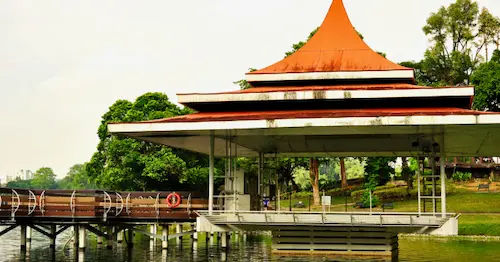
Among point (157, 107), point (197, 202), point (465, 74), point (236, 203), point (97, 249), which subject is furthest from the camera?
point (465, 74)

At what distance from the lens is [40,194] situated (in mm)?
36375

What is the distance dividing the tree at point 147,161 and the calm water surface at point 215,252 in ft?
46.0

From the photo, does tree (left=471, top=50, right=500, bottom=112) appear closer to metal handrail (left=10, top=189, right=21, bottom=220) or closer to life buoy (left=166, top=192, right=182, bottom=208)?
life buoy (left=166, top=192, right=182, bottom=208)

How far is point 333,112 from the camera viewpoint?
31906 mm

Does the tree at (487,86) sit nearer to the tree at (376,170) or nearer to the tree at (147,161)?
the tree at (376,170)

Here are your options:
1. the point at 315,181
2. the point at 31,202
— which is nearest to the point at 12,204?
the point at 31,202

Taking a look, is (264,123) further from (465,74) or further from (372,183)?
(465,74)

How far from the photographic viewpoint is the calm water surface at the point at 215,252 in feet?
119

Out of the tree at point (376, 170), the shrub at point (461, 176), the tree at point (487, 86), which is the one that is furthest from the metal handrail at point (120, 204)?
the tree at point (487, 86)

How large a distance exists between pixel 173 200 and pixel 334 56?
10553 mm

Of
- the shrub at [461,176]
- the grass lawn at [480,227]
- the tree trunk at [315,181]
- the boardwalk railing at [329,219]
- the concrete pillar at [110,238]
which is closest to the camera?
the boardwalk railing at [329,219]

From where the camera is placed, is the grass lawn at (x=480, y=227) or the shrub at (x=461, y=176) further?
the shrub at (x=461, y=176)

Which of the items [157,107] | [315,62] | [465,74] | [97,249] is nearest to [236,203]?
[315,62]

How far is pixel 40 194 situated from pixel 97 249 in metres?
6.99
